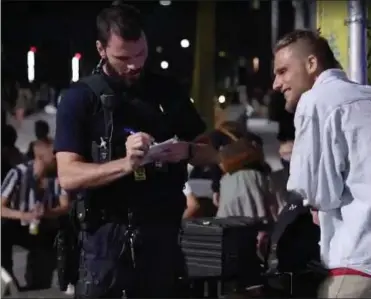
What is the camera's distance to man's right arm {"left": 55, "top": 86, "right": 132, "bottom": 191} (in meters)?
3.00

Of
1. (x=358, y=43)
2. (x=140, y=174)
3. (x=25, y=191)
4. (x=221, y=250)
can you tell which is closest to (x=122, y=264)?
(x=140, y=174)

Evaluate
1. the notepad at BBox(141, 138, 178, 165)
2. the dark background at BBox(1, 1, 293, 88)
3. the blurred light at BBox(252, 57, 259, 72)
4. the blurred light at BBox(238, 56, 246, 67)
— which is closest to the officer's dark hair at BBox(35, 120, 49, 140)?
the dark background at BBox(1, 1, 293, 88)

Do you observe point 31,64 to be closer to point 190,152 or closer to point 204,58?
point 204,58

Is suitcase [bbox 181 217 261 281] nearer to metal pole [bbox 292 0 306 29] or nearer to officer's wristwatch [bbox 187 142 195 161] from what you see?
officer's wristwatch [bbox 187 142 195 161]

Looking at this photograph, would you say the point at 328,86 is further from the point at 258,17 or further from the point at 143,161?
the point at 258,17

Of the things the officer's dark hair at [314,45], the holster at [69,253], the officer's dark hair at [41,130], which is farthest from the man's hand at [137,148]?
the officer's dark hair at [41,130]

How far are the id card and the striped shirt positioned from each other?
12.4 ft

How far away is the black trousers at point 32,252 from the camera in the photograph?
692 centimetres

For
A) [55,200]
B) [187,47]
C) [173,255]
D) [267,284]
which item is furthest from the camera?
[187,47]

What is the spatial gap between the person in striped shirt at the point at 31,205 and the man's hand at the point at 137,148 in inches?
149

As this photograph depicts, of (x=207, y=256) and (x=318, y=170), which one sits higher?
(x=318, y=170)

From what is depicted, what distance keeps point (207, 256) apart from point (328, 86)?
6.55 feet

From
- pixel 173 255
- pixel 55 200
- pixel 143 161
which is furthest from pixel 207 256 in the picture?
pixel 55 200

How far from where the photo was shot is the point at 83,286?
313 cm
